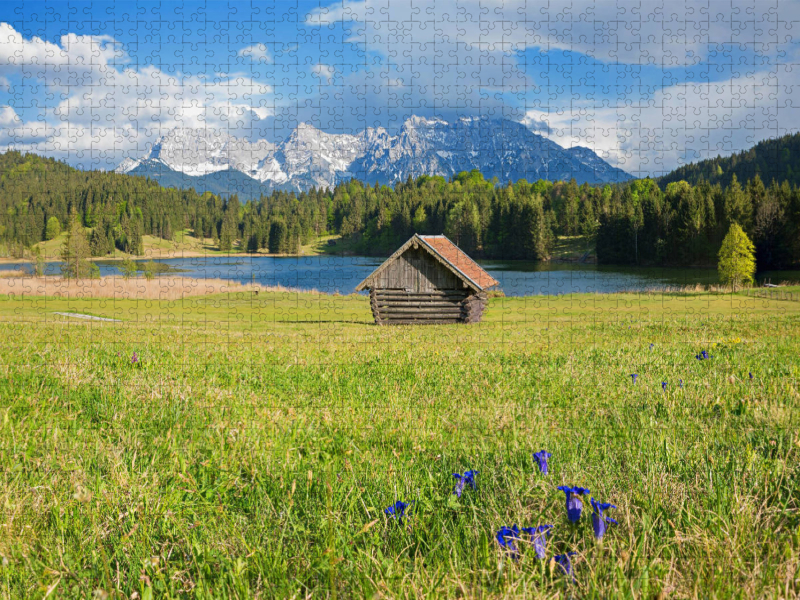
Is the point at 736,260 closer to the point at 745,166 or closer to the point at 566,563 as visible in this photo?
the point at 745,166

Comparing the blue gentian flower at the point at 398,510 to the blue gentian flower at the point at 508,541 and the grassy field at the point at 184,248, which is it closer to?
the blue gentian flower at the point at 508,541

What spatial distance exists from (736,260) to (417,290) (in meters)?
48.6

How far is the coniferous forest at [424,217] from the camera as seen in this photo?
81938mm

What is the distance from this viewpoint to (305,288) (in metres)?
64.4

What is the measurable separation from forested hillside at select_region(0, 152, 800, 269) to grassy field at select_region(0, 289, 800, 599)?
69.5 m

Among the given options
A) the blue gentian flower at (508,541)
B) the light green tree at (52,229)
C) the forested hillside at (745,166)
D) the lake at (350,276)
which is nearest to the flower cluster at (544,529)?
the blue gentian flower at (508,541)

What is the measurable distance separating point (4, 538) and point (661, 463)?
356 centimetres

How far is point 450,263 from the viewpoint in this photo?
103 feet

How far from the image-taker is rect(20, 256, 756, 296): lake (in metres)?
64.2

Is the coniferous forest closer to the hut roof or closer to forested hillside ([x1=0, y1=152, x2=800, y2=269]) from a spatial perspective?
forested hillside ([x1=0, y1=152, x2=800, y2=269])

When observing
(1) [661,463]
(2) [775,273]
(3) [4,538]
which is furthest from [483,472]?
(2) [775,273]

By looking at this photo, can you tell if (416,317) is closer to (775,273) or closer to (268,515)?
(268,515)

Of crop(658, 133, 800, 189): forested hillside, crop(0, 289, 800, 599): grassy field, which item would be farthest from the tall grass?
crop(658, 133, 800, 189): forested hillside

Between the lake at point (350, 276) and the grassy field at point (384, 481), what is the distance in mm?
50465
